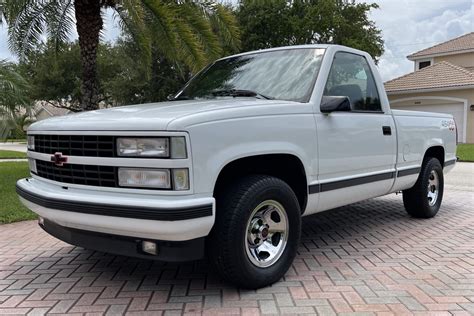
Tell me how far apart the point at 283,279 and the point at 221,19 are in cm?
822

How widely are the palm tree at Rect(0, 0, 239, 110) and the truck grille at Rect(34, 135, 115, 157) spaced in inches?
226

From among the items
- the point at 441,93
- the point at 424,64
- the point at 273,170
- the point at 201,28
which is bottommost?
the point at 273,170

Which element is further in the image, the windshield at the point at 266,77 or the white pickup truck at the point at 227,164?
the windshield at the point at 266,77

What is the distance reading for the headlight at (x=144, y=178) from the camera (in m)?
3.06

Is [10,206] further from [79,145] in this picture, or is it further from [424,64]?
[424,64]

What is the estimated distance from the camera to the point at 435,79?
85.6 ft

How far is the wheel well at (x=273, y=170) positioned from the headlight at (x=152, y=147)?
21.2 inches

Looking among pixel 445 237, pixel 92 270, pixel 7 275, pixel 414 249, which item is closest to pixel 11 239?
pixel 7 275

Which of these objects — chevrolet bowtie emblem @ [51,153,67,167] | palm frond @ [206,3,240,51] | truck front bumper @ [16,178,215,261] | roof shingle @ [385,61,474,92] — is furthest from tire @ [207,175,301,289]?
roof shingle @ [385,61,474,92]

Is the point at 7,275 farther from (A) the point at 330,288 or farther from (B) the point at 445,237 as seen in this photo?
(B) the point at 445,237

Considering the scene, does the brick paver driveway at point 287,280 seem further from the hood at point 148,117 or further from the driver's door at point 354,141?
the hood at point 148,117

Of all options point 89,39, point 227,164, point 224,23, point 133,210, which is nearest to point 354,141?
point 227,164

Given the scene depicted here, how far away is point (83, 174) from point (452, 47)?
109 feet

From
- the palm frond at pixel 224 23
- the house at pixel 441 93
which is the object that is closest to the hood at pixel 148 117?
the palm frond at pixel 224 23
